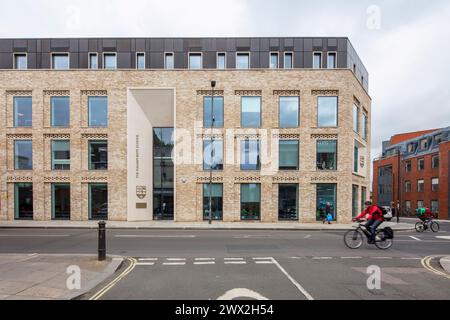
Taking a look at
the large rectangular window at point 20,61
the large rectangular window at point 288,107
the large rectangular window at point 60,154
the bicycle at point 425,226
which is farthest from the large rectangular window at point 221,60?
the bicycle at point 425,226

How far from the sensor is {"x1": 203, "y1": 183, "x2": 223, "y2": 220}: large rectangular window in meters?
20.1

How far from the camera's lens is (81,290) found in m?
5.44

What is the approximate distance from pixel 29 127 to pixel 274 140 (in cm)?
1842

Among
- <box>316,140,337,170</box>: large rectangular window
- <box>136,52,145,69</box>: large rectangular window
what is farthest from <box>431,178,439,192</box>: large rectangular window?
<box>136,52,145,69</box>: large rectangular window

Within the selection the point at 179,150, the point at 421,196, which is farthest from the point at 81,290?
the point at 421,196

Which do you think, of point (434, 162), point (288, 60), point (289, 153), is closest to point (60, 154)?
point (289, 153)

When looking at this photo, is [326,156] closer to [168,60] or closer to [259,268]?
[168,60]

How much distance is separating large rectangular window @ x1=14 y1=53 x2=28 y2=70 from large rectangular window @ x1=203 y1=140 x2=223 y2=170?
51.3 ft

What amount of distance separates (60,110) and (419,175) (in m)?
47.3

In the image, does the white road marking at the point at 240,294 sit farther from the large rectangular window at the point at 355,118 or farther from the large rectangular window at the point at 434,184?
the large rectangular window at the point at 434,184

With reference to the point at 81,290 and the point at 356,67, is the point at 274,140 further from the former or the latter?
the point at 81,290

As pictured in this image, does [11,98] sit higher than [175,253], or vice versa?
[11,98]

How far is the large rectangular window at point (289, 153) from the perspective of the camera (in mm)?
20328

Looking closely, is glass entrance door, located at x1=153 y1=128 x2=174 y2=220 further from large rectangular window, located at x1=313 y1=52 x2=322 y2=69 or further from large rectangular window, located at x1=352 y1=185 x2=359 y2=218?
large rectangular window, located at x1=352 y1=185 x2=359 y2=218
